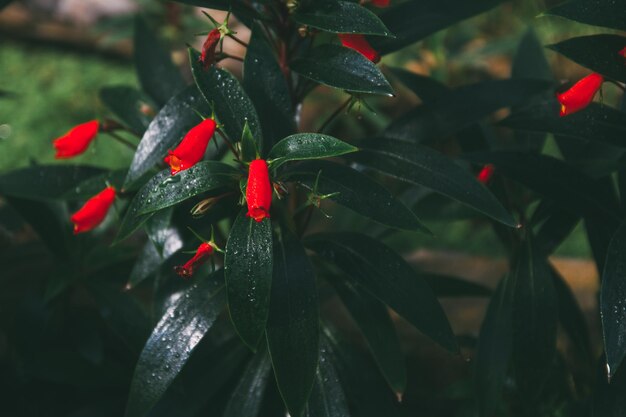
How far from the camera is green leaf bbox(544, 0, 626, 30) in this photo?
1185 mm

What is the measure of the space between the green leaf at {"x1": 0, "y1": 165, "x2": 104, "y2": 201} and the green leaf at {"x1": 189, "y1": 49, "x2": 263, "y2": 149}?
0.44 meters

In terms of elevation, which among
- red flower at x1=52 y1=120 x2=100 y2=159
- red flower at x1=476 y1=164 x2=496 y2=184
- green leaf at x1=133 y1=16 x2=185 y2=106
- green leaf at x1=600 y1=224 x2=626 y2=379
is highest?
green leaf at x1=133 y1=16 x2=185 y2=106

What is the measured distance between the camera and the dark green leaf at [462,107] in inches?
60.5

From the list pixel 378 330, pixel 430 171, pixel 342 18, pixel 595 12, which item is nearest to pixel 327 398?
pixel 378 330

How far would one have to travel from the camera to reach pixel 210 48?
1.17 meters

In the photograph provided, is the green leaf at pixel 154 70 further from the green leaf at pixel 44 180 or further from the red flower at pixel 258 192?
the red flower at pixel 258 192

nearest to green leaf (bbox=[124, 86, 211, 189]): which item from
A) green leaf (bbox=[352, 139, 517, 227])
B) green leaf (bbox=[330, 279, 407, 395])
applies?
green leaf (bbox=[352, 139, 517, 227])

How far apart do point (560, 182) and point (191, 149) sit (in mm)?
684

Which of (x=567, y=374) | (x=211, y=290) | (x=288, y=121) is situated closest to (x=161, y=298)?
(x=211, y=290)

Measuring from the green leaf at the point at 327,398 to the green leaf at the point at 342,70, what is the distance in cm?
51

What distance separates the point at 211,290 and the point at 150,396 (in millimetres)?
200

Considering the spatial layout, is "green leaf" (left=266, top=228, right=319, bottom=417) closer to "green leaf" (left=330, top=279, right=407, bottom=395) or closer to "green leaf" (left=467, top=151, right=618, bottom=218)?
"green leaf" (left=330, top=279, right=407, bottom=395)

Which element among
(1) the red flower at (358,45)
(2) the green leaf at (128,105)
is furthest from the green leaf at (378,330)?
(2) the green leaf at (128,105)

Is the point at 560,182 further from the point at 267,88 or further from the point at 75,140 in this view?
the point at 75,140
